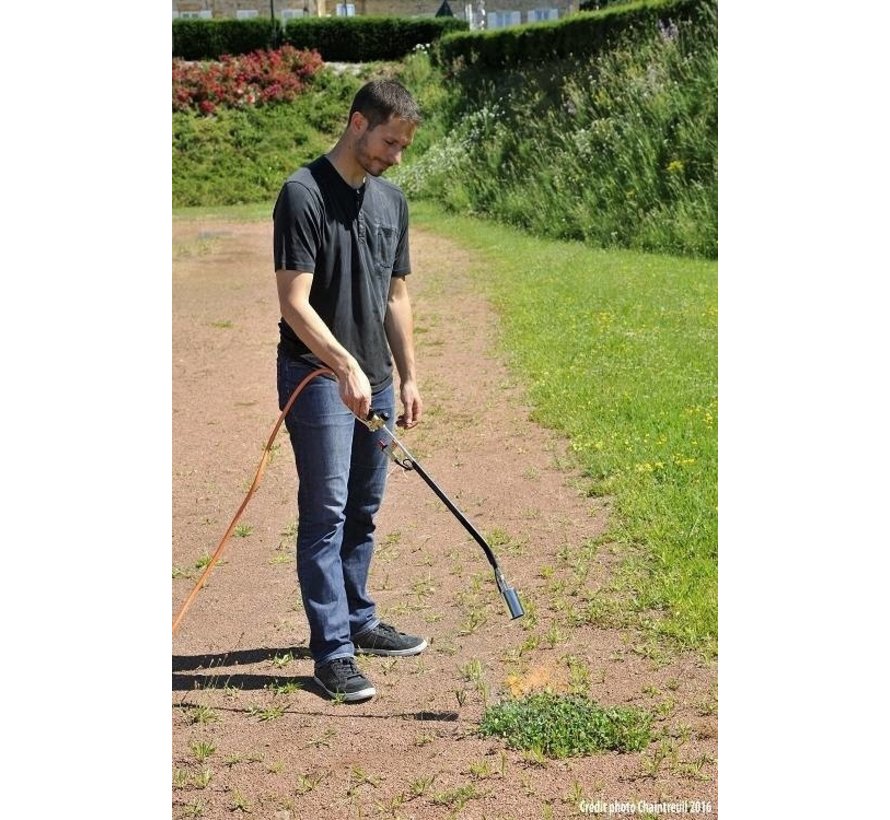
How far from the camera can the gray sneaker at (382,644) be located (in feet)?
13.5

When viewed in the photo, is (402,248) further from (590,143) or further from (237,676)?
(590,143)

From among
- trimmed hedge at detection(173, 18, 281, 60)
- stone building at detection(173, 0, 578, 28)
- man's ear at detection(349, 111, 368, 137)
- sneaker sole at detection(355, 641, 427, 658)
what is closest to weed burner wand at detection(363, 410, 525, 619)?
sneaker sole at detection(355, 641, 427, 658)

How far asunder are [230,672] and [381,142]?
6.05ft

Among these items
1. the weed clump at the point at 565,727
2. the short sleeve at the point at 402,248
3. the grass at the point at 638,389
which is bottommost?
the weed clump at the point at 565,727

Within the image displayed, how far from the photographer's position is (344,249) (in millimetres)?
3623

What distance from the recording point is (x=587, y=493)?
5.59m

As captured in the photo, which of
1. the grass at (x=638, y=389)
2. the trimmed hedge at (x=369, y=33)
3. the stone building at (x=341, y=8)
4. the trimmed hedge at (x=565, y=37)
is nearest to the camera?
the grass at (x=638, y=389)

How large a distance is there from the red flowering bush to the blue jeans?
7842 mm

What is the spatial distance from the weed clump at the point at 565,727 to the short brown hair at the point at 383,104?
1.83 meters

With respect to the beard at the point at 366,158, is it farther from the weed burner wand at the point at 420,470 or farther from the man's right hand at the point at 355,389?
the weed burner wand at the point at 420,470

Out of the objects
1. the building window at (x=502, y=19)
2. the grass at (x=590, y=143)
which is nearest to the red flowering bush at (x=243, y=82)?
the grass at (x=590, y=143)

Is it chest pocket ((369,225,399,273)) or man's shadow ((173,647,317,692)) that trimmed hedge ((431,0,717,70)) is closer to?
chest pocket ((369,225,399,273))

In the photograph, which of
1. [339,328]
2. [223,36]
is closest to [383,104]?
[339,328]

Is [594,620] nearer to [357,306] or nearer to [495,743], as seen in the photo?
[495,743]
